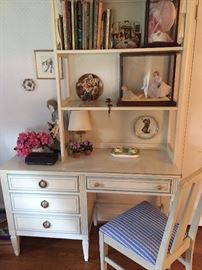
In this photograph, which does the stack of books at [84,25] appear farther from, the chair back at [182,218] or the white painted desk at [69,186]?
the chair back at [182,218]

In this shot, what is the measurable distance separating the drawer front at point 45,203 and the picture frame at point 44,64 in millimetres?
931

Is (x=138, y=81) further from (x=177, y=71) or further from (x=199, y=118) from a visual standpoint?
(x=199, y=118)

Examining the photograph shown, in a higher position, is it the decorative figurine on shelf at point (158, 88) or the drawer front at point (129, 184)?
the decorative figurine on shelf at point (158, 88)

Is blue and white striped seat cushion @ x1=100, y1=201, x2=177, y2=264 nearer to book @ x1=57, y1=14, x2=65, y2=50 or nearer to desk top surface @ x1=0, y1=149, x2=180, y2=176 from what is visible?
desk top surface @ x1=0, y1=149, x2=180, y2=176

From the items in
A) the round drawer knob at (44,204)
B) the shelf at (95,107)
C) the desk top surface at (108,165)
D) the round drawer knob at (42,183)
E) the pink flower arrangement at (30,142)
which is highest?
the shelf at (95,107)

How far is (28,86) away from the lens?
6.48 ft

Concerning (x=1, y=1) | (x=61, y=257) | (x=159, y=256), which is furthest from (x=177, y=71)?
(x=61, y=257)

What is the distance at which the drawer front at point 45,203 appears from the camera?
1.68 meters

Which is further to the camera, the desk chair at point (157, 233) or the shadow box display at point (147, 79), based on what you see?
the shadow box display at point (147, 79)

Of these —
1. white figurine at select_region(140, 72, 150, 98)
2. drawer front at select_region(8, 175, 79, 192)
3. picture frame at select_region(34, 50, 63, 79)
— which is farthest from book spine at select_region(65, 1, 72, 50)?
drawer front at select_region(8, 175, 79, 192)

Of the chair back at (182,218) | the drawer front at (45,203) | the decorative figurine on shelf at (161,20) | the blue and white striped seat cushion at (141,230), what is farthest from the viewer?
the drawer front at (45,203)

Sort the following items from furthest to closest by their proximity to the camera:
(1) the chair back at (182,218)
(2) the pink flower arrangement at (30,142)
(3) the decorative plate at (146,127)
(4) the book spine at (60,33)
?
1. (3) the decorative plate at (146,127)
2. (2) the pink flower arrangement at (30,142)
3. (4) the book spine at (60,33)
4. (1) the chair back at (182,218)

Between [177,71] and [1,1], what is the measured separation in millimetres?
1427

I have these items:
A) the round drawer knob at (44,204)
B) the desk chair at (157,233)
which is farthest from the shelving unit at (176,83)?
the desk chair at (157,233)
